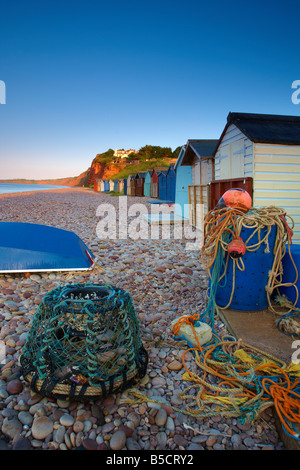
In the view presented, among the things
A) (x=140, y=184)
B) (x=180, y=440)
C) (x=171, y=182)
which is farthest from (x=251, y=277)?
(x=140, y=184)

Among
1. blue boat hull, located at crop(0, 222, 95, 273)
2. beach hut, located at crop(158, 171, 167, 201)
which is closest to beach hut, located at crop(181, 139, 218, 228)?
blue boat hull, located at crop(0, 222, 95, 273)

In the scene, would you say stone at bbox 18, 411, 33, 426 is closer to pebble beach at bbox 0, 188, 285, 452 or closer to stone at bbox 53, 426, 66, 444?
pebble beach at bbox 0, 188, 285, 452

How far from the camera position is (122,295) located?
3.02m

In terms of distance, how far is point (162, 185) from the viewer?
3038cm

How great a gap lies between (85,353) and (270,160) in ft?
22.6

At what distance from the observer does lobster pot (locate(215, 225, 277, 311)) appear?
409 centimetres

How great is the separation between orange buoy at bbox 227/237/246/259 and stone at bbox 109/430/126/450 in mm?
2455

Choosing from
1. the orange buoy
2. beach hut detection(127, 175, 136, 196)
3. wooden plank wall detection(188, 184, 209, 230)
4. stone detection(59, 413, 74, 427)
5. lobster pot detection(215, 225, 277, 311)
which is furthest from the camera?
beach hut detection(127, 175, 136, 196)

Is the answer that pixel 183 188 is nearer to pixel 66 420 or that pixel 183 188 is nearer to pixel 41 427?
pixel 66 420

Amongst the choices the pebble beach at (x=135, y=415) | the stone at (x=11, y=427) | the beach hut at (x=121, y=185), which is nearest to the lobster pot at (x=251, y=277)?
the pebble beach at (x=135, y=415)

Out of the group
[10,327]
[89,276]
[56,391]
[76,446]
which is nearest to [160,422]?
Answer: [76,446]

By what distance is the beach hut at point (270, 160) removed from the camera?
25.2 ft

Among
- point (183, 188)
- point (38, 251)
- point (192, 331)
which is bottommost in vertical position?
point (192, 331)

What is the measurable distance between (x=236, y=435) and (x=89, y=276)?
14.2 feet
